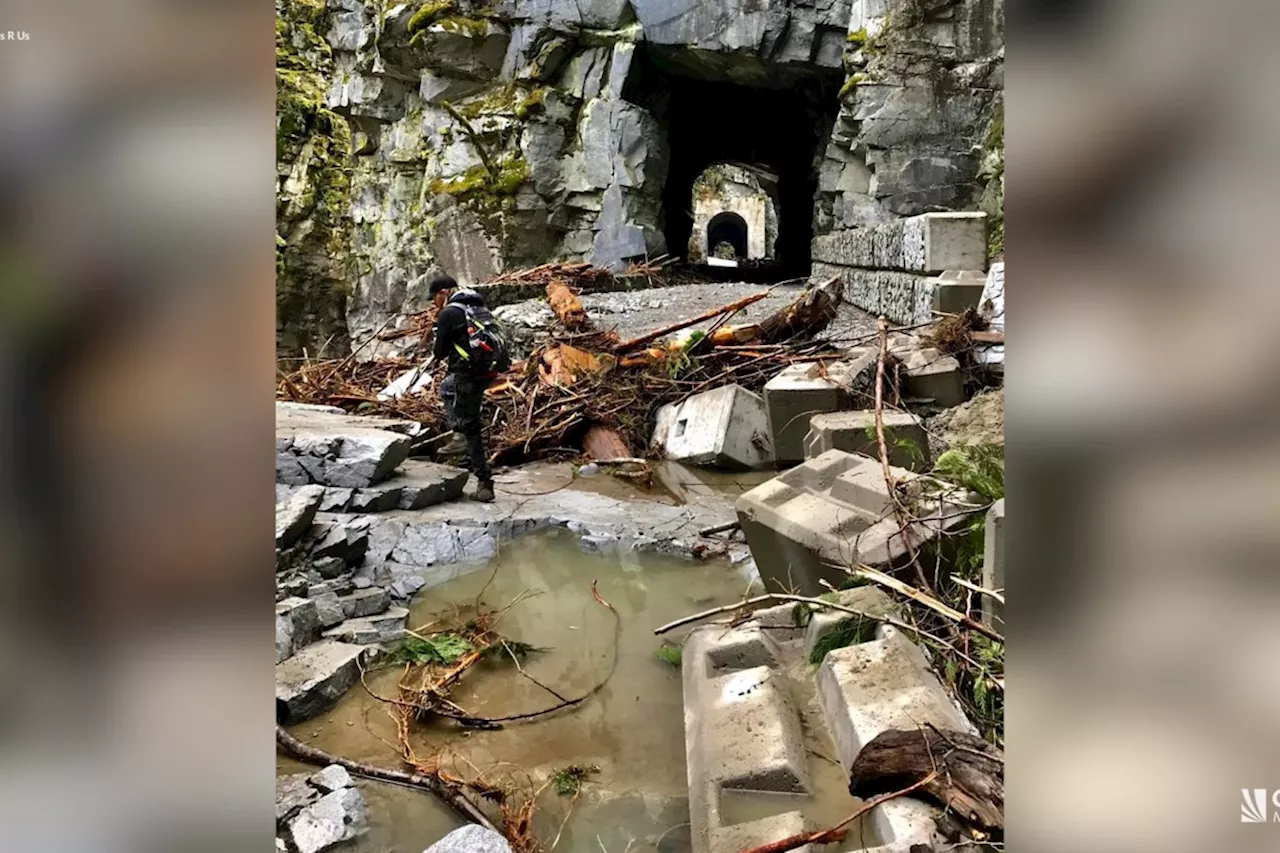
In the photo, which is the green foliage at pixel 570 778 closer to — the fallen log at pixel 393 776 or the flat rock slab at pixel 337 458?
the fallen log at pixel 393 776

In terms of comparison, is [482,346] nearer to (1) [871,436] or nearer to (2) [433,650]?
(2) [433,650]

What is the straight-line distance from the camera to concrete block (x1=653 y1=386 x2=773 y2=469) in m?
6.73

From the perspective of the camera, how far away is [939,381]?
5812 mm

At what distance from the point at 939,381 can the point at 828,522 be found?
2.57m

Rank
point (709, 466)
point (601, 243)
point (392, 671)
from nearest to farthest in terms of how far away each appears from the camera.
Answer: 1. point (392, 671)
2. point (709, 466)
3. point (601, 243)

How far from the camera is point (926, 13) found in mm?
11258

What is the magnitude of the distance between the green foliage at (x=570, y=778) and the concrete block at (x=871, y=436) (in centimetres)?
252
